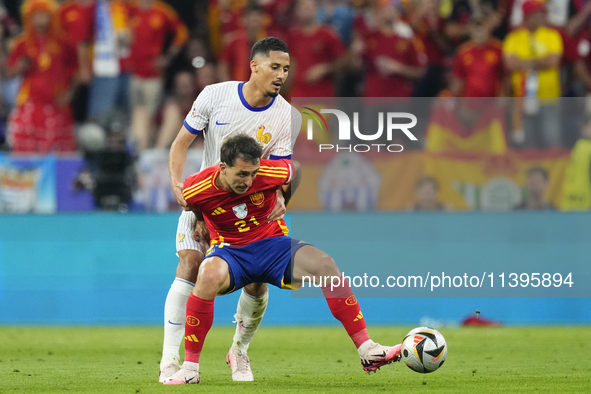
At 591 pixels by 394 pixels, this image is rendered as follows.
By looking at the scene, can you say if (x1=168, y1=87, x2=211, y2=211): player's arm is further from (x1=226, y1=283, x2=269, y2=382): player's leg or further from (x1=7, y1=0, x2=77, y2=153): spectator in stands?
(x1=7, y1=0, x2=77, y2=153): spectator in stands

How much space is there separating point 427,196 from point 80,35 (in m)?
5.43

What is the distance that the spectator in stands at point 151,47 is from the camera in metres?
12.7

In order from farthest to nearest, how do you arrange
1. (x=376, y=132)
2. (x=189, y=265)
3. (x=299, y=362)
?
(x=376, y=132)
(x=299, y=362)
(x=189, y=265)

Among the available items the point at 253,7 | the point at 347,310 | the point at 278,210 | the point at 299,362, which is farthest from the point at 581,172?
the point at 347,310

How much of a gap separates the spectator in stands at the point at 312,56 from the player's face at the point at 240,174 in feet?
21.0

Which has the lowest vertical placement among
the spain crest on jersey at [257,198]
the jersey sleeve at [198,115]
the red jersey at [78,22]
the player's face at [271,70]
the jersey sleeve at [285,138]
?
the spain crest on jersey at [257,198]

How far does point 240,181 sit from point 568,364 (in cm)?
338

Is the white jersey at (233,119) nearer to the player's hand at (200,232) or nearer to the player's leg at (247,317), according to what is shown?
the player's hand at (200,232)

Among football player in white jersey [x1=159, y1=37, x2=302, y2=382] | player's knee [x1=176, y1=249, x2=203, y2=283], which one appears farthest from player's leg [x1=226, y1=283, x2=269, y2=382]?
player's knee [x1=176, y1=249, x2=203, y2=283]

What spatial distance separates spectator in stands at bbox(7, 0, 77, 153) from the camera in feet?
40.5

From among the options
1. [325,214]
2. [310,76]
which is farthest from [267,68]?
[310,76]

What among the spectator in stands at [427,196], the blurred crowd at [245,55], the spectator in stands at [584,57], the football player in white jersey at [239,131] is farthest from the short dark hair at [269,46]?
the spectator in stands at [584,57]

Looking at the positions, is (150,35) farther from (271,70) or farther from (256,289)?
(256,289)

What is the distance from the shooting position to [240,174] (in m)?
5.97
